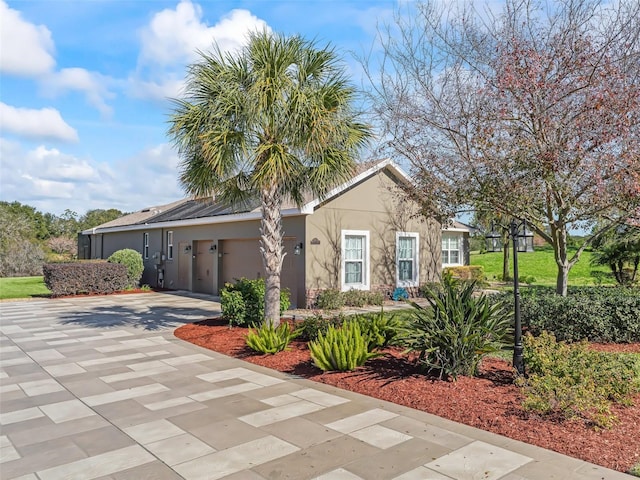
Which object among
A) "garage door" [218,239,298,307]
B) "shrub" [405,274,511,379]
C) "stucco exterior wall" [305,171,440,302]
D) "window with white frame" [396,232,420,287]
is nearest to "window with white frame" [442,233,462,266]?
"stucco exterior wall" [305,171,440,302]

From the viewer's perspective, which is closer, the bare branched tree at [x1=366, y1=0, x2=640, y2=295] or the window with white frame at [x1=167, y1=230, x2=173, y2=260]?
the bare branched tree at [x1=366, y1=0, x2=640, y2=295]

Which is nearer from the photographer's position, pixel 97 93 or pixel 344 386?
pixel 344 386

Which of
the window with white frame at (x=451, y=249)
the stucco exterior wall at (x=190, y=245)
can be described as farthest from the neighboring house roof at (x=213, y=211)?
the window with white frame at (x=451, y=249)

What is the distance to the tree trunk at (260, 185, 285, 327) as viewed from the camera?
948 centimetres

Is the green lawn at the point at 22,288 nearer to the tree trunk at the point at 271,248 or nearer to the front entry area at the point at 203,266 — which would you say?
the front entry area at the point at 203,266

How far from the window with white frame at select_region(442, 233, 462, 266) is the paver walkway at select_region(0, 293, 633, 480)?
15757 mm

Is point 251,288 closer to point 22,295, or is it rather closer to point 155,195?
point 22,295

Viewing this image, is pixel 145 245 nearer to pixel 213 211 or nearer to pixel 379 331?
pixel 213 211

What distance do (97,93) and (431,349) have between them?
1330 centimetres

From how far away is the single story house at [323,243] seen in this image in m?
14.1

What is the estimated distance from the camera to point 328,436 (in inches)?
174

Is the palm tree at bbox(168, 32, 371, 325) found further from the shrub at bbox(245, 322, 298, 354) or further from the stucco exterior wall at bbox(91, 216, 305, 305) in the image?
the stucco exterior wall at bbox(91, 216, 305, 305)

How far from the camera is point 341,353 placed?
657 centimetres

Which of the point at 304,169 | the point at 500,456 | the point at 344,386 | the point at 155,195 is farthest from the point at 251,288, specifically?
the point at 155,195
